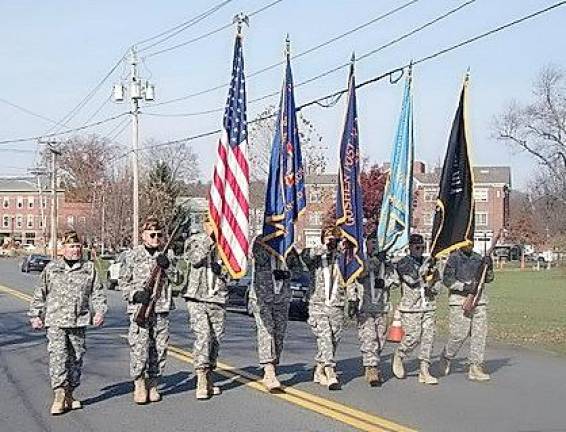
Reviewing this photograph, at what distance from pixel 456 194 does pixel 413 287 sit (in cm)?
143

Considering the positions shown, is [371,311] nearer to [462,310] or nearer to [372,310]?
[372,310]

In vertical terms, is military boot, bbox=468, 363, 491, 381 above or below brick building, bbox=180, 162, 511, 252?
below

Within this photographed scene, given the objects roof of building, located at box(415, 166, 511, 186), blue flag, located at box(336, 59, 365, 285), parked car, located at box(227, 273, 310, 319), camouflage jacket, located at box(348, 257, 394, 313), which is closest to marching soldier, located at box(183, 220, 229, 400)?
blue flag, located at box(336, 59, 365, 285)

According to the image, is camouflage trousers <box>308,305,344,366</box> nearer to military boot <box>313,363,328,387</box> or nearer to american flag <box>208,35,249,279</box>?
military boot <box>313,363,328,387</box>

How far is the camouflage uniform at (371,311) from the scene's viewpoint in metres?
11.9

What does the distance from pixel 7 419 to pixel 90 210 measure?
75907 mm

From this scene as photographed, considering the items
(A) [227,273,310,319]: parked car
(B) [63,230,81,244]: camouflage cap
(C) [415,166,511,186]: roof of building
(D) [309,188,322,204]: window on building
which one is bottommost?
(A) [227,273,310,319]: parked car

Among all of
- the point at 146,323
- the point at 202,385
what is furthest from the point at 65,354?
the point at 202,385

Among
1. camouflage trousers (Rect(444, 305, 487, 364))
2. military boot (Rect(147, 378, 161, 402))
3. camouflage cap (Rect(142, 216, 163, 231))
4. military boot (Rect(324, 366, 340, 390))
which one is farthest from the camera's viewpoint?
camouflage trousers (Rect(444, 305, 487, 364))

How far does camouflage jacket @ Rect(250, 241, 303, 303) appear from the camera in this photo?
1129cm

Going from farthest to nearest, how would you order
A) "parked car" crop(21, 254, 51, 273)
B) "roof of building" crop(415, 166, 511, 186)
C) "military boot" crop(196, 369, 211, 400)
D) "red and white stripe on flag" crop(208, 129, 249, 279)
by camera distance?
"roof of building" crop(415, 166, 511, 186)
"parked car" crop(21, 254, 51, 273)
"red and white stripe on flag" crop(208, 129, 249, 279)
"military boot" crop(196, 369, 211, 400)

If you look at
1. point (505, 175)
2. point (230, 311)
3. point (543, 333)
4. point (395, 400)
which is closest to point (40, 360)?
point (395, 400)

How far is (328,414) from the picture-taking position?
9.78 meters

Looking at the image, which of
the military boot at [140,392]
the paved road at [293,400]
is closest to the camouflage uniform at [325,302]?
the paved road at [293,400]
